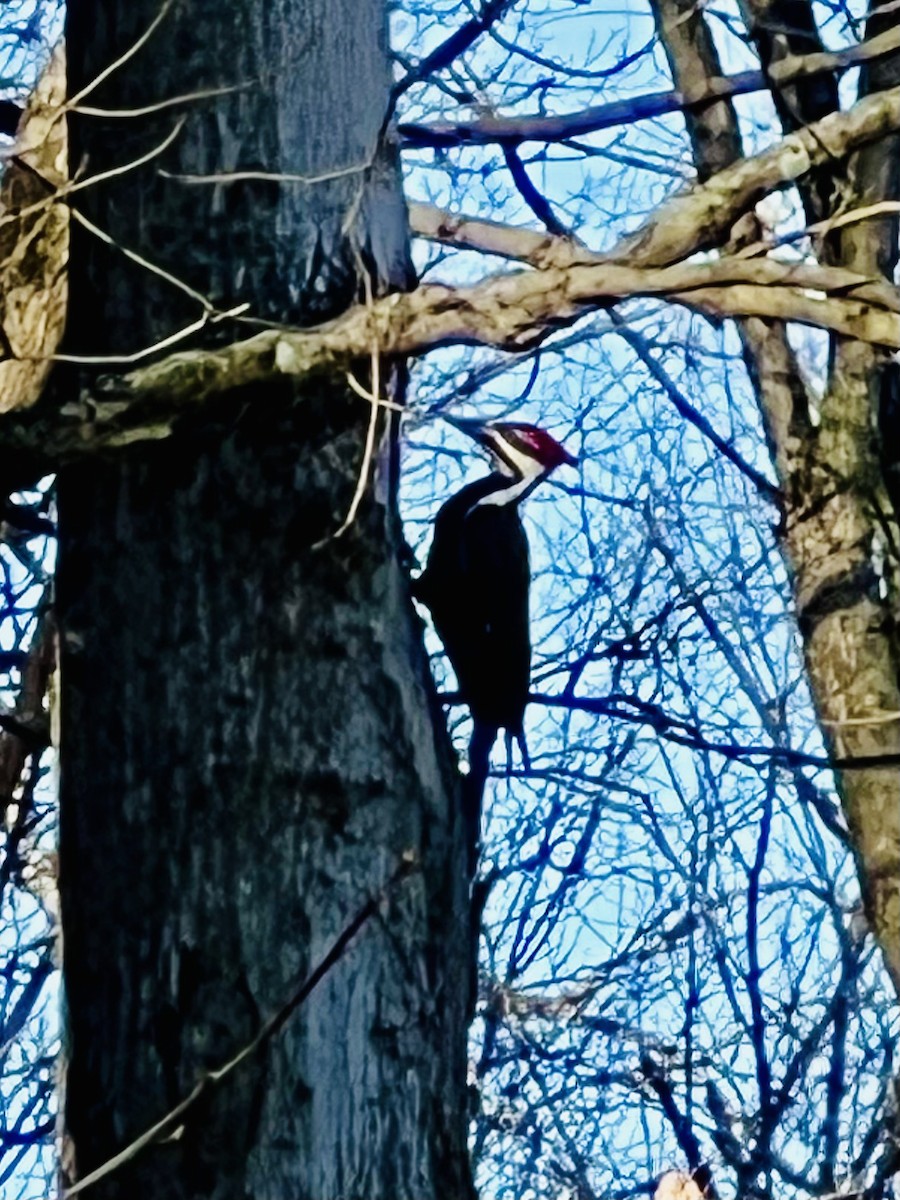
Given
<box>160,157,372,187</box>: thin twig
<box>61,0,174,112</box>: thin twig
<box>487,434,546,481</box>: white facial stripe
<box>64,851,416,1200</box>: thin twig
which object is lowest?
<box>64,851,416,1200</box>: thin twig

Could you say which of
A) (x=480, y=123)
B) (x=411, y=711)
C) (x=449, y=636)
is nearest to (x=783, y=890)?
(x=449, y=636)

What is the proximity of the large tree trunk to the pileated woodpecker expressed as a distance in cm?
121

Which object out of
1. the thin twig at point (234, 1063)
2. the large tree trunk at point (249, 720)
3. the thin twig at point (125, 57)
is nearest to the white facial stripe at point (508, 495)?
the large tree trunk at point (249, 720)

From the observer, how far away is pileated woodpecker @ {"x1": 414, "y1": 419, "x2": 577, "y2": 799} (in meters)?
3.79

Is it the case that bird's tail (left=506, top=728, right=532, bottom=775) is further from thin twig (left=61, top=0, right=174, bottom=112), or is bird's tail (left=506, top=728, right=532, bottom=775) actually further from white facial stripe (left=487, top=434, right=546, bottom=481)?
thin twig (left=61, top=0, right=174, bottom=112)

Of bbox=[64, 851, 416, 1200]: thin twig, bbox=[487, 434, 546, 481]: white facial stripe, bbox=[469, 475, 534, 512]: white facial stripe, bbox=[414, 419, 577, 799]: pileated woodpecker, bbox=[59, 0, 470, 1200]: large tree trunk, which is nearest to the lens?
bbox=[64, 851, 416, 1200]: thin twig

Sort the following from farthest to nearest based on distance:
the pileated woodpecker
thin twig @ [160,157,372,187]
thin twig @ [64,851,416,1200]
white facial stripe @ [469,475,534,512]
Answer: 1. white facial stripe @ [469,475,534,512]
2. the pileated woodpecker
3. thin twig @ [160,157,372,187]
4. thin twig @ [64,851,416,1200]

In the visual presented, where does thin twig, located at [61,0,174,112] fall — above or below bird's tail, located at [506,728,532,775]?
above

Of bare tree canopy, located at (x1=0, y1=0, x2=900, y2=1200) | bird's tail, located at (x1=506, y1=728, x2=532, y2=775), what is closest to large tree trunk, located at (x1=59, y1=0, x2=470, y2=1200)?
bare tree canopy, located at (x1=0, y1=0, x2=900, y2=1200)

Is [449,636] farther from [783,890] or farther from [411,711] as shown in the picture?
[783,890]

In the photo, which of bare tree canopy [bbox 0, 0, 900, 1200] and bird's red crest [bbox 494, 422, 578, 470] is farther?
bird's red crest [bbox 494, 422, 578, 470]

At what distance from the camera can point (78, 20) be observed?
278 cm

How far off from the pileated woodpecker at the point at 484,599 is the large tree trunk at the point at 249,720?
121cm

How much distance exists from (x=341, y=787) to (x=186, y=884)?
22 cm
